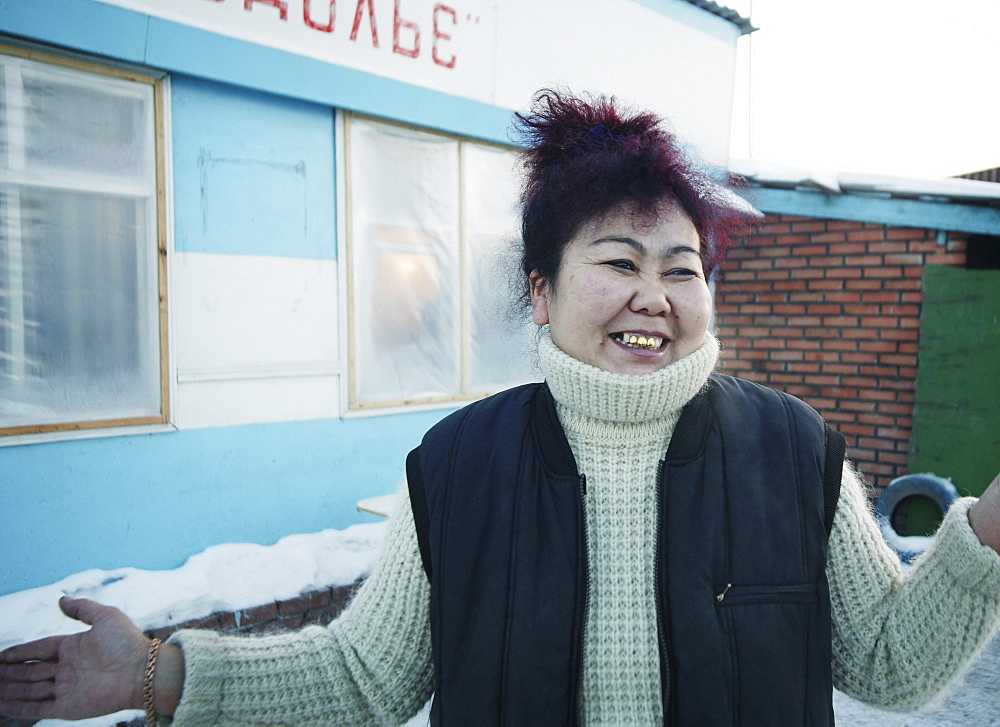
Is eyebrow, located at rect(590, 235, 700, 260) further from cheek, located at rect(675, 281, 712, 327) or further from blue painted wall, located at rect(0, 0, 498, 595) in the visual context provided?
blue painted wall, located at rect(0, 0, 498, 595)

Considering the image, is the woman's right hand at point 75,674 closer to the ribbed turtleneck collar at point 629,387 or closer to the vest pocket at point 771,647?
the ribbed turtleneck collar at point 629,387

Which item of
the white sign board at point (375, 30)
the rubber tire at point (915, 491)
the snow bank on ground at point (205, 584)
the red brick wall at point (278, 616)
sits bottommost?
the red brick wall at point (278, 616)

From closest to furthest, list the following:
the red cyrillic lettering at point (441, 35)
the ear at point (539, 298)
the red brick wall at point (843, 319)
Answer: the ear at point (539, 298) < the red cyrillic lettering at point (441, 35) < the red brick wall at point (843, 319)

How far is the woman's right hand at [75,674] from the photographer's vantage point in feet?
4.03

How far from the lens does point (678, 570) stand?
1208 mm

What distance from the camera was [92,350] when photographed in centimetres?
343

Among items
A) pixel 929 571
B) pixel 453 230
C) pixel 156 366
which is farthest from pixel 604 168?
pixel 453 230

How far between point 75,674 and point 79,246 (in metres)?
2.75

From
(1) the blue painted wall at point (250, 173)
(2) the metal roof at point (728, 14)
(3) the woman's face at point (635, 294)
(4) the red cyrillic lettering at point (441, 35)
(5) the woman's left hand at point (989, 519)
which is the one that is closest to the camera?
(5) the woman's left hand at point (989, 519)

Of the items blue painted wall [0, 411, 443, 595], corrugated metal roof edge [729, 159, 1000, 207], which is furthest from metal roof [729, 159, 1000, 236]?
blue painted wall [0, 411, 443, 595]

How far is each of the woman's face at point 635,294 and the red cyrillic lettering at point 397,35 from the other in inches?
142

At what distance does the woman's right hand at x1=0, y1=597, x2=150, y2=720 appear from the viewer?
1.23 m

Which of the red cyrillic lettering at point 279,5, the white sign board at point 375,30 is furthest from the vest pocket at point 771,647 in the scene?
the red cyrillic lettering at point 279,5

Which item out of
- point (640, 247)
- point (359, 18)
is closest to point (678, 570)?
point (640, 247)
